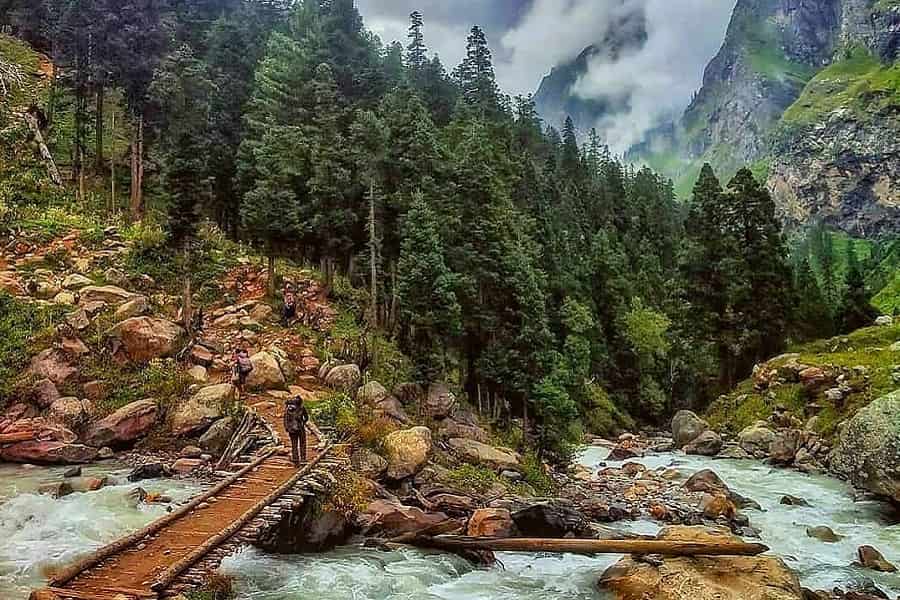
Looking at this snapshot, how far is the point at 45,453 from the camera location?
23.3 m

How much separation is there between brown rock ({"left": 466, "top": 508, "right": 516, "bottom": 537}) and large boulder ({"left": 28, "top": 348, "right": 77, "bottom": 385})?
1776 cm

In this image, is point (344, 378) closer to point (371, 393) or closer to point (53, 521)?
point (371, 393)

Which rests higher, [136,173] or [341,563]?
[136,173]

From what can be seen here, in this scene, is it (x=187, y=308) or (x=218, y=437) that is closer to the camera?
(x=218, y=437)

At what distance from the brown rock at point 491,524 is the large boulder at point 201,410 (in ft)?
35.6

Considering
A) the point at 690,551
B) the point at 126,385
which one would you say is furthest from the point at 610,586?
the point at 126,385

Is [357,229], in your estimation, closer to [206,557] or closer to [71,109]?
[206,557]

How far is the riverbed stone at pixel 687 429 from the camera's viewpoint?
44.3m

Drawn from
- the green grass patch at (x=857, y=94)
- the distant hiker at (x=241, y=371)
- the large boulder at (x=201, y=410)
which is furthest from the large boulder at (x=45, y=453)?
the green grass patch at (x=857, y=94)

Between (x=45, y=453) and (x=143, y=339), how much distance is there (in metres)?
6.46

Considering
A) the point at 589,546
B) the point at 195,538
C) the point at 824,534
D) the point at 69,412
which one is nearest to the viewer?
the point at 195,538

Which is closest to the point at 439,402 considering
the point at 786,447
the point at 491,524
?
the point at 491,524

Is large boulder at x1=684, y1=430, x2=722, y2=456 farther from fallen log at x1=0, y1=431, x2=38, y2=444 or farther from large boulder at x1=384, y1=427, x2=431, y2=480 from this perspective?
fallen log at x1=0, y1=431, x2=38, y2=444

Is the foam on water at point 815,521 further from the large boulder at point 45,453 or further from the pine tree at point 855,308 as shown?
the pine tree at point 855,308
